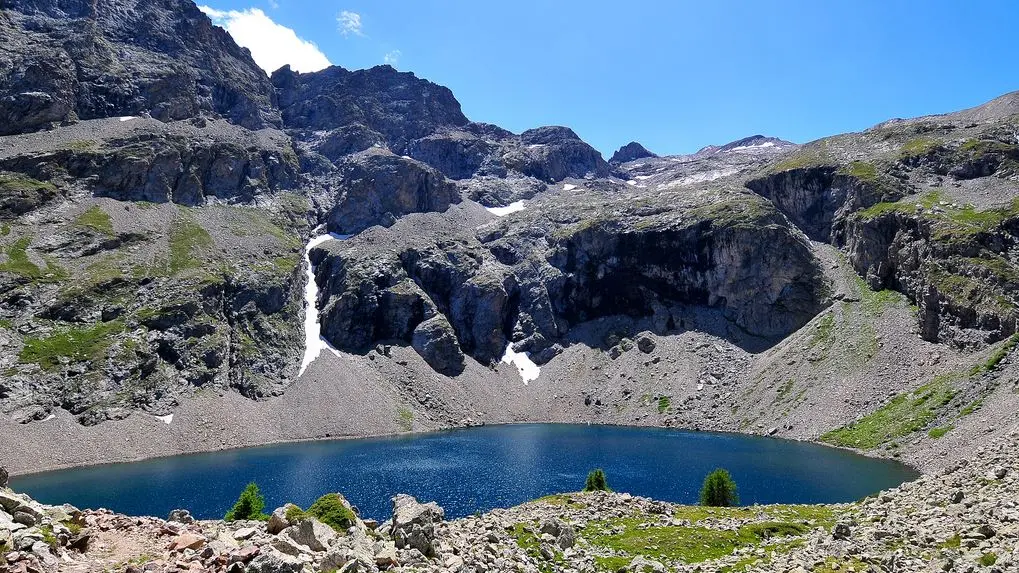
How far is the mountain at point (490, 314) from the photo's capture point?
11450 centimetres

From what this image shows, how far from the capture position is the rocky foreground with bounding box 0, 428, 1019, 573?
53.4 feet

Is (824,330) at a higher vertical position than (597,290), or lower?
lower

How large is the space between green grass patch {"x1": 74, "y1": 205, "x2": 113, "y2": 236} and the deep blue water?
79.5 m

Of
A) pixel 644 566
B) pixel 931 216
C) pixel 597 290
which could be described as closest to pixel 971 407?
pixel 931 216

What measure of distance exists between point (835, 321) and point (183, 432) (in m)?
146

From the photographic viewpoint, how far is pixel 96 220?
159000 millimetres

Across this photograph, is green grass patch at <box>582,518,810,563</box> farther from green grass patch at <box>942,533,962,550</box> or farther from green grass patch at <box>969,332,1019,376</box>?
green grass patch at <box>969,332,1019,376</box>

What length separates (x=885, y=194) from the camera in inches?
6590

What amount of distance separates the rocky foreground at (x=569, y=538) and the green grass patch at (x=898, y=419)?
70.3 m

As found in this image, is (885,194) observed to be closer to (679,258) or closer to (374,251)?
(679,258)

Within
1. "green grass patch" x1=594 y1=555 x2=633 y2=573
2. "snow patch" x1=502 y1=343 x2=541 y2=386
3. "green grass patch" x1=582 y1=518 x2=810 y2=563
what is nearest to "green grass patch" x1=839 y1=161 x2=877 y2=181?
"snow patch" x1=502 y1=343 x2=541 y2=386

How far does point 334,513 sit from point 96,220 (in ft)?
546

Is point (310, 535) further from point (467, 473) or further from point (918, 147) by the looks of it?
point (918, 147)

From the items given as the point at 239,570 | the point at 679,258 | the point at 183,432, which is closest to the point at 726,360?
the point at 679,258
